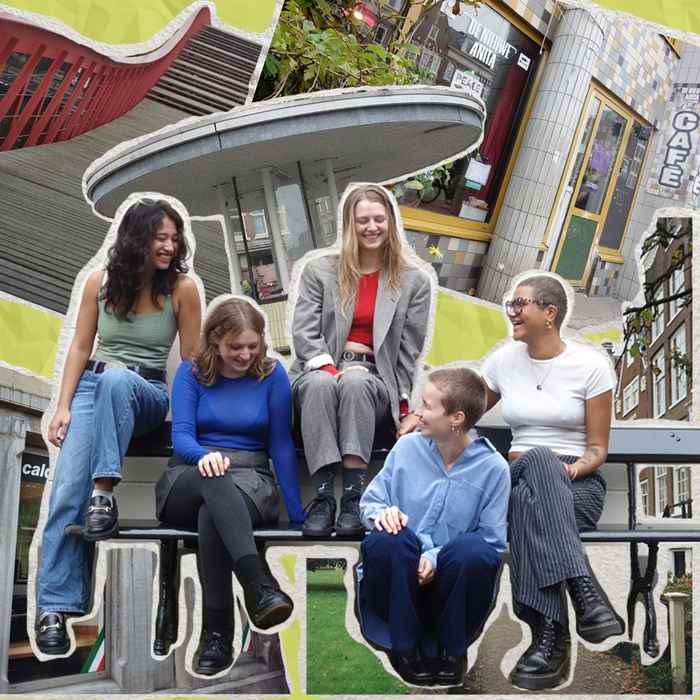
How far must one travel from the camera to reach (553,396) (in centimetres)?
367

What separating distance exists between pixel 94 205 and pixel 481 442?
1.70 meters

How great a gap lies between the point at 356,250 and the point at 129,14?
1.28 metres

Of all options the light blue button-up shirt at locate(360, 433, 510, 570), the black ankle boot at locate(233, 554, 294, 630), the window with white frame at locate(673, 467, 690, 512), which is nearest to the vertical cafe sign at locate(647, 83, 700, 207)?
the window with white frame at locate(673, 467, 690, 512)

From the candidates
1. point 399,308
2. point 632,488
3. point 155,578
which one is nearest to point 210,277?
point 399,308

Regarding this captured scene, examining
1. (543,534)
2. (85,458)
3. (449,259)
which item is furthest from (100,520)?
(449,259)

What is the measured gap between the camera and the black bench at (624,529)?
3.51m

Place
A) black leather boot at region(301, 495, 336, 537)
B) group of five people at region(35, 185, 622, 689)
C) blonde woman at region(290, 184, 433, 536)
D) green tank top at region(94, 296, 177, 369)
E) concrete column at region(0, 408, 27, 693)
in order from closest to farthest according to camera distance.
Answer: group of five people at region(35, 185, 622, 689) → black leather boot at region(301, 495, 336, 537) → blonde woman at region(290, 184, 433, 536) → green tank top at region(94, 296, 177, 369) → concrete column at region(0, 408, 27, 693)

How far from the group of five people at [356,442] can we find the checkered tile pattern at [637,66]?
1.09 m

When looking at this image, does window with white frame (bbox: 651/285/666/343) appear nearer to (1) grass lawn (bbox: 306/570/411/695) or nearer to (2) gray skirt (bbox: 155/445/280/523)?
(1) grass lawn (bbox: 306/570/411/695)

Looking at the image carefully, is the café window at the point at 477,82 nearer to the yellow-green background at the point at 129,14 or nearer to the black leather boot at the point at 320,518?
the yellow-green background at the point at 129,14

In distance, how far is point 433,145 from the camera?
421cm

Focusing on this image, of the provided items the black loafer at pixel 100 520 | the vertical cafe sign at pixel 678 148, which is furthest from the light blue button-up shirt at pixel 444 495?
the vertical cafe sign at pixel 678 148

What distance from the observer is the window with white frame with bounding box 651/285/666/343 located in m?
4.25

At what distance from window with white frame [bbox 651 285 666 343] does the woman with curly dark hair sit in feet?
5.39
